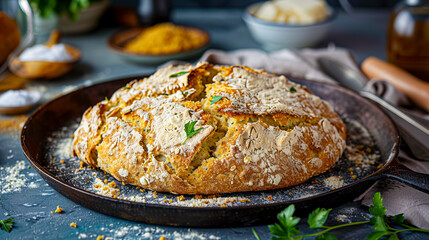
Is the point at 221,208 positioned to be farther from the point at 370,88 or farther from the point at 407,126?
the point at 370,88

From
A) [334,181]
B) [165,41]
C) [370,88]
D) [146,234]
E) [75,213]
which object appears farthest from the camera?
[165,41]

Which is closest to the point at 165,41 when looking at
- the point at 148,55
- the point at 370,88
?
the point at 148,55

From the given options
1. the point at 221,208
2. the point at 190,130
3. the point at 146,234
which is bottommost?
the point at 146,234

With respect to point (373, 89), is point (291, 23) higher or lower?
higher

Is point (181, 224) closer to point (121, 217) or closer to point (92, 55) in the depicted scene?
point (121, 217)

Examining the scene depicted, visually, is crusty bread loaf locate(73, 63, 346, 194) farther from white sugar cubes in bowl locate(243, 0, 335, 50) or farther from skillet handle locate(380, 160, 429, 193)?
white sugar cubes in bowl locate(243, 0, 335, 50)

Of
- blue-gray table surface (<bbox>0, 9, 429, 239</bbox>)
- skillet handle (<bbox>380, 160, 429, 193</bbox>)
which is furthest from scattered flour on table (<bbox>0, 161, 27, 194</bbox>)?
skillet handle (<bbox>380, 160, 429, 193</bbox>)

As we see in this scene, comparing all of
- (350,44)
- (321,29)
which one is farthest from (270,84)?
(350,44)

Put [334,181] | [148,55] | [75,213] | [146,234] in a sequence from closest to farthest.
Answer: [146,234], [75,213], [334,181], [148,55]
